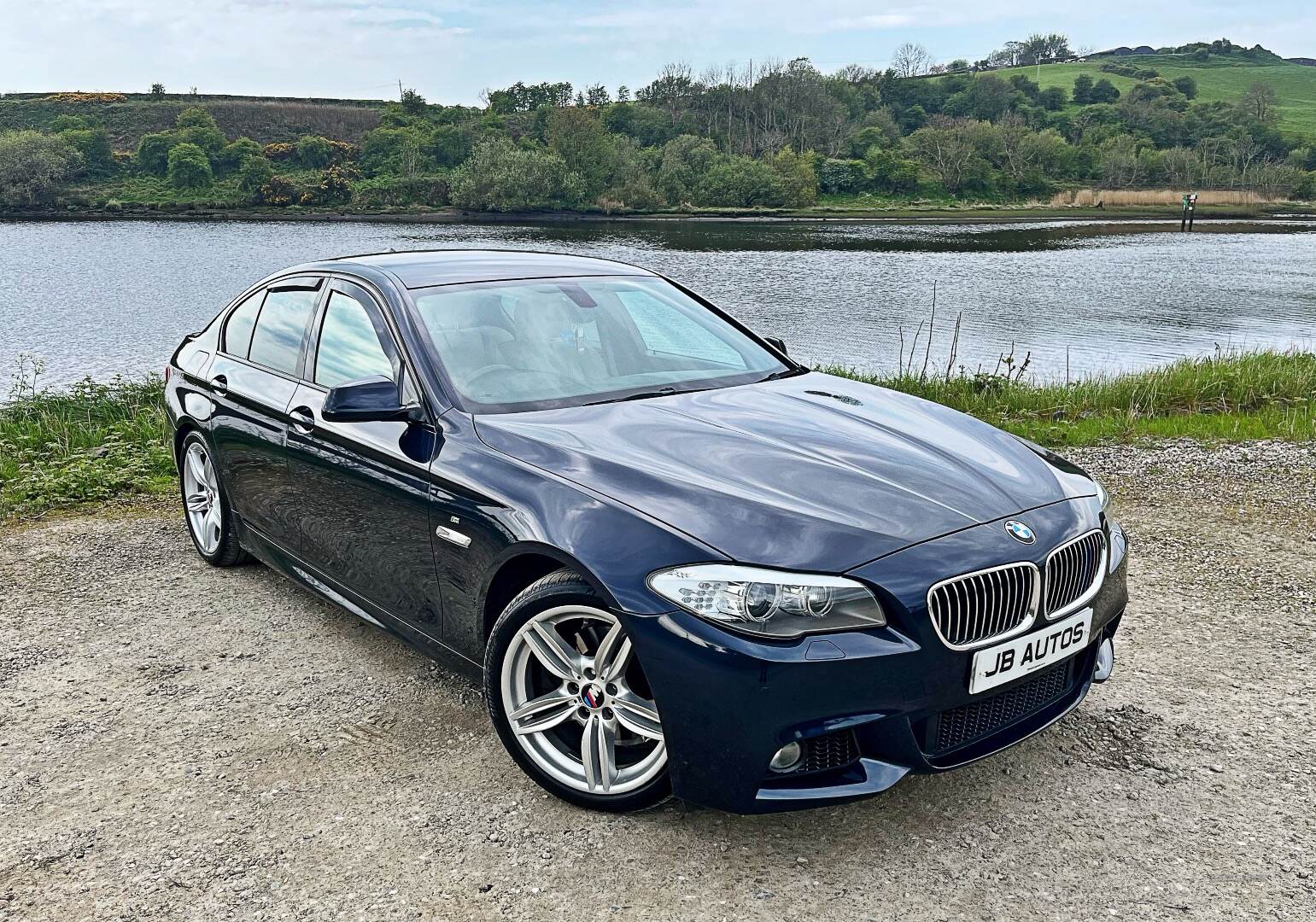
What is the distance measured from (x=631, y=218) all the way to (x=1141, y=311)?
57.3 meters

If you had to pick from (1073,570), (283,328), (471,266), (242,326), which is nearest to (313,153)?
(242,326)

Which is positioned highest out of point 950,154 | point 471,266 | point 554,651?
point 950,154

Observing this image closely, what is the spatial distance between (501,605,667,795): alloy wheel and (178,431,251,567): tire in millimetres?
2538

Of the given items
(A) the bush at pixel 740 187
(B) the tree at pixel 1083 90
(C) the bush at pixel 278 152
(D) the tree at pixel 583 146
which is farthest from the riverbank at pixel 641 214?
(B) the tree at pixel 1083 90

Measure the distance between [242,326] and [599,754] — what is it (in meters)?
3.09

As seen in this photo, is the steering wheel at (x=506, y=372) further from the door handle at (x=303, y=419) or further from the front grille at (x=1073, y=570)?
the front grille at (x=1073, y=570)

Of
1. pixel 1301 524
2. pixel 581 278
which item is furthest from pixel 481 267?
pixel 1301 524

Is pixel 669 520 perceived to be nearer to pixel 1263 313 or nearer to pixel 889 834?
pixel 889 834

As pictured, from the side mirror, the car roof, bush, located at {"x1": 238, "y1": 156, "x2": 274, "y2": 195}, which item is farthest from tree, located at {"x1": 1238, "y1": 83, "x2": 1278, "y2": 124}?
the side mirror

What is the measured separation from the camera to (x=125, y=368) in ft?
57.7

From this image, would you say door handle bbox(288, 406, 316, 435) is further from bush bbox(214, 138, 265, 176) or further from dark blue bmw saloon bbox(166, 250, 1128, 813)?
bush bbox(214, 138, 265, 176)

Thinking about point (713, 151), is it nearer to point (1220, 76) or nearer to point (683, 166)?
point (683, 166)

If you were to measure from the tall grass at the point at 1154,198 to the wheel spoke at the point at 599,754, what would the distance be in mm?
96440

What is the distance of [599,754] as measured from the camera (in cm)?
301
